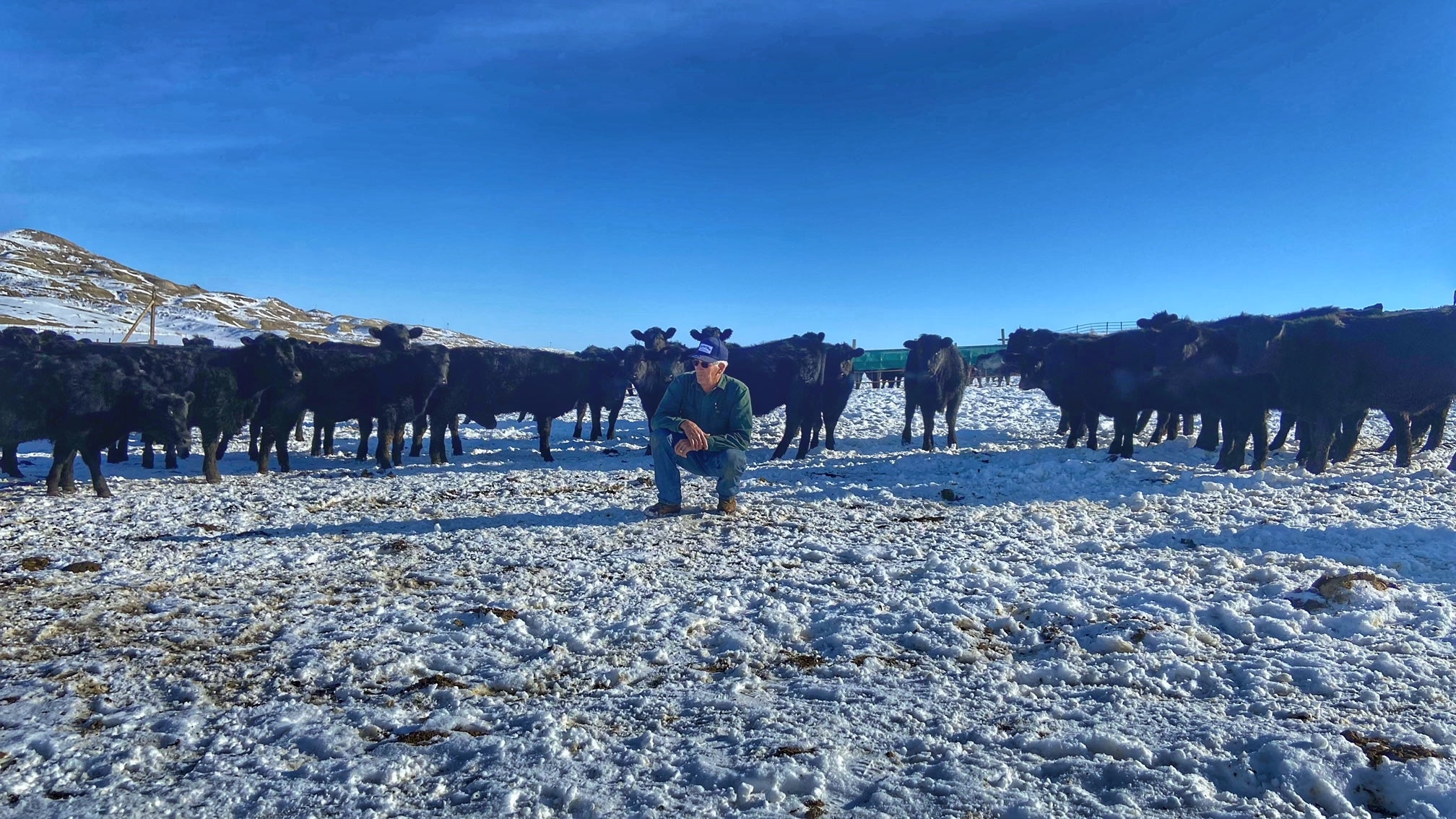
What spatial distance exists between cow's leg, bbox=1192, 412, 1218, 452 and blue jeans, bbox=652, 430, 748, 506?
8880 millimetres

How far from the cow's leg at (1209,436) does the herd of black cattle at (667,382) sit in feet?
0.13

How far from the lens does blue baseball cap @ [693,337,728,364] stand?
6969mm

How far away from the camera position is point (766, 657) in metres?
3.70

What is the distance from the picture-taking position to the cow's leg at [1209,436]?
38.8 feet

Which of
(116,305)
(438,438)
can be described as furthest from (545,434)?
(116,305)

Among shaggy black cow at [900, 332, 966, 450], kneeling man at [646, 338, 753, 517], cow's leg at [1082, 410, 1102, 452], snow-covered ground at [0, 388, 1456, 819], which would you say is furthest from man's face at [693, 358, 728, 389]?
cow's leg at [1082, 410, 1102, 452]

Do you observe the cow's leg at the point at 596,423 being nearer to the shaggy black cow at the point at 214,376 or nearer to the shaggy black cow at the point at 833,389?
the shaggy black cow at the point at 833,389

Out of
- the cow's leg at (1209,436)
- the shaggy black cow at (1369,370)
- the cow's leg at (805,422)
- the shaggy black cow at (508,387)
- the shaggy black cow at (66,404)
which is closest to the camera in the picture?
the shaggy black cow at (66,404)

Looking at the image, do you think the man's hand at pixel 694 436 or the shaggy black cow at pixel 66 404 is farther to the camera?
the shaggy black cow at pixel 66 404

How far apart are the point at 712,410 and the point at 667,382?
300 inches

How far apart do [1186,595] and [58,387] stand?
11141 mm

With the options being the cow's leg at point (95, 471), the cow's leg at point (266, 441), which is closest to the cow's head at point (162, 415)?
the cow's leg at point (95, 471)

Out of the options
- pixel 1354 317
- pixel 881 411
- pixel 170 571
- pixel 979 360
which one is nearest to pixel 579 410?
pixel 881 411

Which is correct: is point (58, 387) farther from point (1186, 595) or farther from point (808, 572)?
point (1186, 595)
